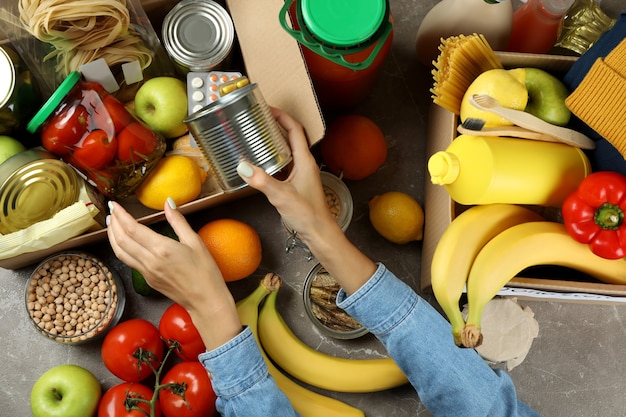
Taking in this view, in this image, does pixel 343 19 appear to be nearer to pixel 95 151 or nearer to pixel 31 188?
pixel 95 151

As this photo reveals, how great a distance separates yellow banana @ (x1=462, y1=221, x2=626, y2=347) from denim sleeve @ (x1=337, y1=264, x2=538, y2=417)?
8 centimetres

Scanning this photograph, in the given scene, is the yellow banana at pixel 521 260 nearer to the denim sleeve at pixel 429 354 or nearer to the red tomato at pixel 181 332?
the denim sleeve at pixel 429 354

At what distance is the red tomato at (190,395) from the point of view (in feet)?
3.18

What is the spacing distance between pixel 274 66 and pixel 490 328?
631 millimetres

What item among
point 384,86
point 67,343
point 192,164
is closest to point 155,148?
point 192,164

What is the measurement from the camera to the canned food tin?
894mm

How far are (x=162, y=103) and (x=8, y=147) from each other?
26 centimetres

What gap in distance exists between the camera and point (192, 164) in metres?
0.99

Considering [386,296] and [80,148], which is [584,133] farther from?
[80,148]

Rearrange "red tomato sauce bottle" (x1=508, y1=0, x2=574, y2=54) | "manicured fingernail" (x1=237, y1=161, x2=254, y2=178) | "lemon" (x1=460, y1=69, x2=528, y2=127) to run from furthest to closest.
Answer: "red tomato sauce bottle" (x1=508, y1=0, x2=574, y2=54) → "lemon" (x1=460, y1=69, x2=528, y2=127) → "manicured fingernail" (x1=237, y1=161, x2=254, y2=178)

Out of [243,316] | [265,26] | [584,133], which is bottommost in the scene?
[243,316]

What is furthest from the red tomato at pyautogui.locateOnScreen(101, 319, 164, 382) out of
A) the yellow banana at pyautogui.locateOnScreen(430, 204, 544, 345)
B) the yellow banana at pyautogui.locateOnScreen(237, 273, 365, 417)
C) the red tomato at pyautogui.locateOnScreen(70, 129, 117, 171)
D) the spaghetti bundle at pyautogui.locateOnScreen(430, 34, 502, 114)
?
the spaghetti bundle at pyautogui.locateOnScreen(430, 34, 502, 114)

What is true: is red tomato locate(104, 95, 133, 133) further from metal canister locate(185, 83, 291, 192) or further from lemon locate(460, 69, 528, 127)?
lemon locate(460, 69, 528, 127)

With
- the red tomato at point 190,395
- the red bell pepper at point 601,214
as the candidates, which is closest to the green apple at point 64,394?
the red tomato at point 190,395
